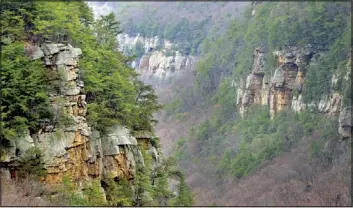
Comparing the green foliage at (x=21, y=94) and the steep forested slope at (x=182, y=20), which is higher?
the green foliage at (x=21, y=94)

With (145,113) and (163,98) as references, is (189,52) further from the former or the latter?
(145,113)

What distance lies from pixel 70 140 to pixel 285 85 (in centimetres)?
6348

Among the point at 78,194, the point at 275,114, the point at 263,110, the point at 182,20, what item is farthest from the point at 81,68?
the point at 182,20

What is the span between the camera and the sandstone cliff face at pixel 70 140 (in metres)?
23.3

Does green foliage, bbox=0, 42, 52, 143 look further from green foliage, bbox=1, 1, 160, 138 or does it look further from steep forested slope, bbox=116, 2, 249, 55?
steep forested slope, bbox=116, 2, 249, 55

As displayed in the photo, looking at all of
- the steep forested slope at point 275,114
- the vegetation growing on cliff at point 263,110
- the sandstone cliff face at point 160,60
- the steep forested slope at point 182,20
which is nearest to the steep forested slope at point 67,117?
the steep forested slope at point 275,114

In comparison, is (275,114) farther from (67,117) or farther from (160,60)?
(160,60)

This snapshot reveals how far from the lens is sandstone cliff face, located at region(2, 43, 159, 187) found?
76.4ft

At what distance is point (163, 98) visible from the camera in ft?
434

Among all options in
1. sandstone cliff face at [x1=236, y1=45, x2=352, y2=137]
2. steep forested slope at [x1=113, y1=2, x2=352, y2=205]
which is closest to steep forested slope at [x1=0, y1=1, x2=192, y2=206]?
steep forested slope at [x1=113, y1=2, x2=352, y2=205]

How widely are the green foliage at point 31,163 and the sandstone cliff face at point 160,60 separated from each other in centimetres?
12636

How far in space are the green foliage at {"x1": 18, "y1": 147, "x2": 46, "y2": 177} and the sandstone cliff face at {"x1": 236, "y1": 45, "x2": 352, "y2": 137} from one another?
54612 mm

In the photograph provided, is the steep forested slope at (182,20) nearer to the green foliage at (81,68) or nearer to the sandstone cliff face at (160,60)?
the sandstone cliff face at (160,60)

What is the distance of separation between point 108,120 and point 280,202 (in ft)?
123
